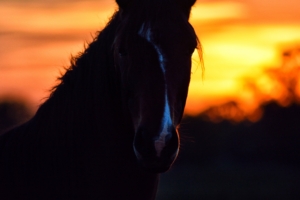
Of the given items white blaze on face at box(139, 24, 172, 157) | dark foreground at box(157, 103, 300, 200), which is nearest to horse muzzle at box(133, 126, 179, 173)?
white blaze on face at box(139, 24, 172, 157)

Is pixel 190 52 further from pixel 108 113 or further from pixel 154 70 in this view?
pixel 108 113

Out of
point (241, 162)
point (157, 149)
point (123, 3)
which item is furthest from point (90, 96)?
point (241, 162)

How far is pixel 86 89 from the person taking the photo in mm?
5035

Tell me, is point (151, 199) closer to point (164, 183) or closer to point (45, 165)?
point (45, 165)

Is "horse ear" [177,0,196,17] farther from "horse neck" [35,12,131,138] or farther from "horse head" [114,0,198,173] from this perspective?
"horse neck" [35,12,131,138]

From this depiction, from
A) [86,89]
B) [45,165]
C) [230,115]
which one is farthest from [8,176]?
[230,115]

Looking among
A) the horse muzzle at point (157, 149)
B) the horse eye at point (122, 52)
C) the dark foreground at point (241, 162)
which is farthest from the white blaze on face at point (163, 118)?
the dark foreground at point (241, 162)

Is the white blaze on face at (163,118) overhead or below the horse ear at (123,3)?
below

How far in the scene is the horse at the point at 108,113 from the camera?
4.77 meters

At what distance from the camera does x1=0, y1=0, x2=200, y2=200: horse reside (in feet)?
15.6

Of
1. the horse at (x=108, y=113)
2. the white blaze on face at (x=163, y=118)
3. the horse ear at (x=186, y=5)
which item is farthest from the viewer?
the horse ear at (x=186, y=5)

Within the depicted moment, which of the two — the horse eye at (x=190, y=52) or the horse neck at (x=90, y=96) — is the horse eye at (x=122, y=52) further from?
the horse eye at (x=190, y=52)

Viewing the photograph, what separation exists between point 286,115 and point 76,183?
130 ft

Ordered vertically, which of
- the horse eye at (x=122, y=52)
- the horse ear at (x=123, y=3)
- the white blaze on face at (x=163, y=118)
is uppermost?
the horse ear at (x=123, y=3)
